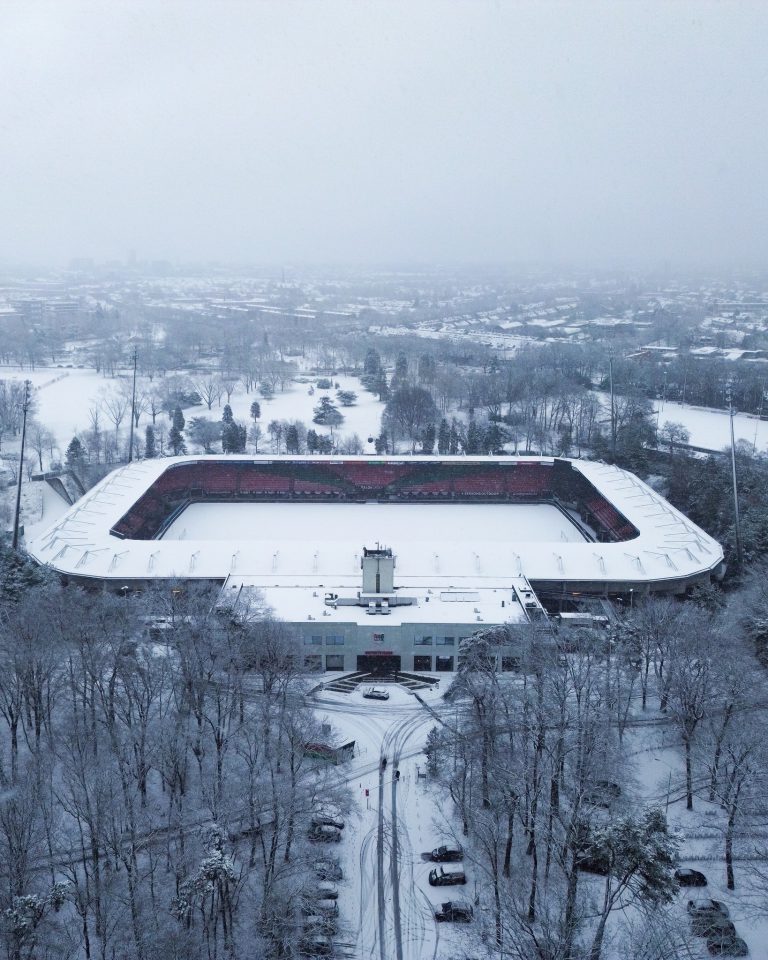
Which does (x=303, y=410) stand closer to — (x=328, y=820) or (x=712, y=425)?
(x=712, y=425)

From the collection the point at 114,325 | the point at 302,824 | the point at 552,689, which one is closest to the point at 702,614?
the point at 552,689

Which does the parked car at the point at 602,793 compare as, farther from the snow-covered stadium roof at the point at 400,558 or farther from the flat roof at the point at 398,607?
the snow-covered stadium roof at the point at 400,558

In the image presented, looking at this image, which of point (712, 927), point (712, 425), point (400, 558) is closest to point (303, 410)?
point (712, 425)

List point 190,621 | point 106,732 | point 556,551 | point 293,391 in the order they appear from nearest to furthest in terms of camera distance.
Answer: point 106,732 < point 190,621 < point 556,551 < point 293,391

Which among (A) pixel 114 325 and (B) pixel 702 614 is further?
(A) pixel 114 325

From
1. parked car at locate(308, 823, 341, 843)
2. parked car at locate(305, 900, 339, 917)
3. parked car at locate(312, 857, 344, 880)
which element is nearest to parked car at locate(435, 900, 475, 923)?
parked car at locate(305, 900, 339, 917)

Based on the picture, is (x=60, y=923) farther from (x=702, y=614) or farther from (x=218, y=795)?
(x=702, y=614)
